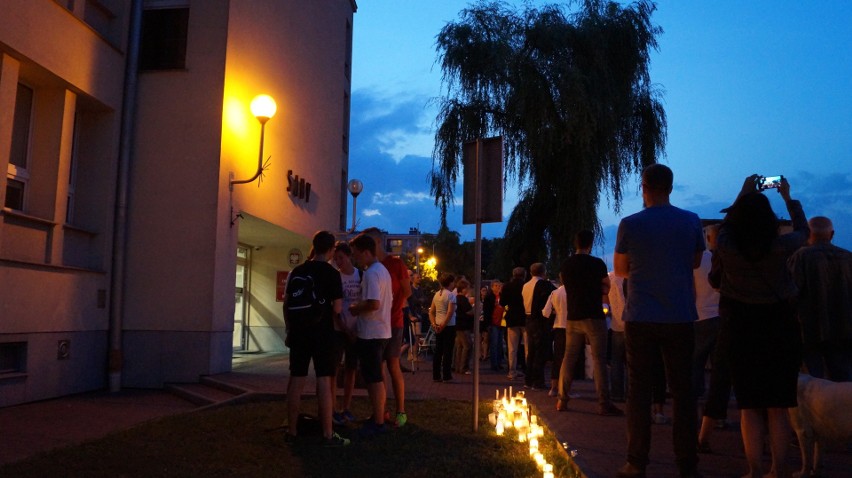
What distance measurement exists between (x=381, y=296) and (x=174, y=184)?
6042 millimetres

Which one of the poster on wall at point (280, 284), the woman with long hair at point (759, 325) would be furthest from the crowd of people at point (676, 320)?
the poster on wall at point (280, 284)

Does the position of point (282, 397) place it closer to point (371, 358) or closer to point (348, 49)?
point (371, 358)

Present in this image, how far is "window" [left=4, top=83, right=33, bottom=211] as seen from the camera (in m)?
10.0

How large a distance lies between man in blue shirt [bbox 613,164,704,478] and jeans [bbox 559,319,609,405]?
3834 mm

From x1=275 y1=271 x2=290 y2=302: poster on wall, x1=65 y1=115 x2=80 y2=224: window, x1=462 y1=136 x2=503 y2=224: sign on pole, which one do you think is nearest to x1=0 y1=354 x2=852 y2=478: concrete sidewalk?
x1=462 y1=136 x2=503 y2=224: sign on pole

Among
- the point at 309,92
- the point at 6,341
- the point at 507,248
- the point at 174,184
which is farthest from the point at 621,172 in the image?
the point at 6,341

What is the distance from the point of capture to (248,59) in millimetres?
13578

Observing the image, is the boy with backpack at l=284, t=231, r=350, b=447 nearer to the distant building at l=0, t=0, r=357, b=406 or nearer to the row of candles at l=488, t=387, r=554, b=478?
the row of candles at l=488, t=387, r=554, b=478

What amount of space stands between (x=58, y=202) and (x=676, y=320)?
8.63 m

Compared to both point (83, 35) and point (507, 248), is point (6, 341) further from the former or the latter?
point (507, 248)

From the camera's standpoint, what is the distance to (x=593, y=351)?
29.4 feet

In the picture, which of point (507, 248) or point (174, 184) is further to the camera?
point (507, 248)

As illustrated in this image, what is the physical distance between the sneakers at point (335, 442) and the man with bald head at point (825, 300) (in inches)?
166

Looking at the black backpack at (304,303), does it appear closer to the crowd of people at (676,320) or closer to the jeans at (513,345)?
the crowd of people at (676,320)
